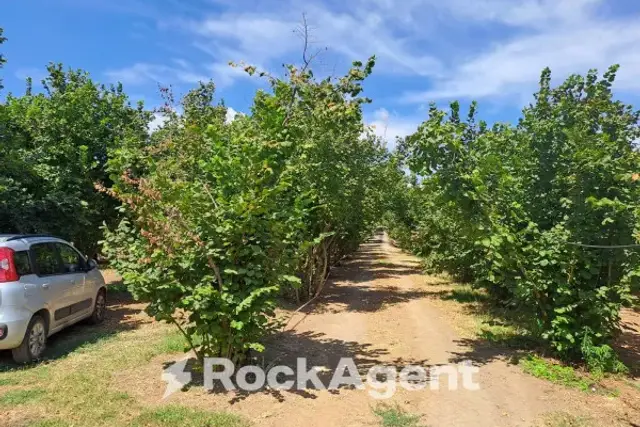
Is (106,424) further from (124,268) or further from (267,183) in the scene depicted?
(267,183)

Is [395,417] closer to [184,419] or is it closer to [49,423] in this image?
[184,419]

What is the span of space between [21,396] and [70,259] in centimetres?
331

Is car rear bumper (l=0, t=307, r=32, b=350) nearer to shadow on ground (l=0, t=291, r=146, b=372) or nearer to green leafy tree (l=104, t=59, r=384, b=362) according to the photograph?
shadow on ground (l=0, t=291, r=146, b=372)

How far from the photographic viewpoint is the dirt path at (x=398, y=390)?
16.8 ft

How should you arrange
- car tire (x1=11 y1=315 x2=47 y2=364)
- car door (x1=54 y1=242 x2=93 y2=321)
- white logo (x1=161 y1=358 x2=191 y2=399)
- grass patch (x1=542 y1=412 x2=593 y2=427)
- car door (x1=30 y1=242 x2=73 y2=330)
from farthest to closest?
car door (x1=54 y1=242 x2=93 y2=321), car door (x1=30 y1=242 x2=73 y2=330), car tire (x1=11 y1=315 x2=47 y2=364), white logo (x1=161 y1=358 x2=191 y2=399), grass patch (x1=542 y1=412 x2=593 y2=427)

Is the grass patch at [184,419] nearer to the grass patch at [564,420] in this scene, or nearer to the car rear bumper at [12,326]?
the car rear bumper at [12,326]

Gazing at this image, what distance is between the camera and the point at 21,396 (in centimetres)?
529

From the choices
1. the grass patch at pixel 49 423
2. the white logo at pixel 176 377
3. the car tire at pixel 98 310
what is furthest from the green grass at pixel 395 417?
the car tire at pixel 98 310

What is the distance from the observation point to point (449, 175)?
6.79 metres

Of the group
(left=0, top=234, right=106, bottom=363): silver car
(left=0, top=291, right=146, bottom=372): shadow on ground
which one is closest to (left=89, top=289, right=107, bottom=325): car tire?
(left=0, top=291, right=146, bottom=372): shadow on ground

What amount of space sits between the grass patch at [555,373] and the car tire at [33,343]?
6.37m

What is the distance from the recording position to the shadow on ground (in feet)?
22.7

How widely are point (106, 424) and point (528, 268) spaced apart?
17.9 ft

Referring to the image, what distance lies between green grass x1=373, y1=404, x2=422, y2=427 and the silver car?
14.4 ft
